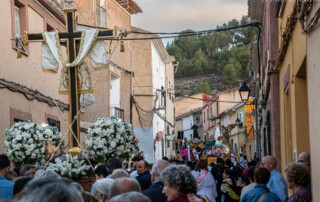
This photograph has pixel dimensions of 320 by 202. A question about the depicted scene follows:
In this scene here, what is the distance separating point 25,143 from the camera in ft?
33.3

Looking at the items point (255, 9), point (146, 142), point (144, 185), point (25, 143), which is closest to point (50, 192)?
point (144, 185)

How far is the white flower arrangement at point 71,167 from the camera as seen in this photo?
9.49m

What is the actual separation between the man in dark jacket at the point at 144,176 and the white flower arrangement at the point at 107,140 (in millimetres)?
1008

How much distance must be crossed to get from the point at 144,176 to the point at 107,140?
1516mm

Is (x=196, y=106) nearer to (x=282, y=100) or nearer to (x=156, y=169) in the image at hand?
(x=282, y=100)

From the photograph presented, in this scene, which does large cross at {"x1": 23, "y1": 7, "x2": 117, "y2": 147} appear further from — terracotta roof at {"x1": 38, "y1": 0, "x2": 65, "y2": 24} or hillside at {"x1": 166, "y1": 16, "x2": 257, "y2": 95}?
hillside at {"x1": 166, "y1": 16, "x2": 257, "y2": 95}

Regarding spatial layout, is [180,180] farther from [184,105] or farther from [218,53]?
[218,53]

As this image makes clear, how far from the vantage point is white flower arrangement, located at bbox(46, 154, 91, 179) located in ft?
31.1

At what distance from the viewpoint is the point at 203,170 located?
39.5 feet

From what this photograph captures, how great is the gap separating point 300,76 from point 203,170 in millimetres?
3129

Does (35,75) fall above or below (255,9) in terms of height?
below

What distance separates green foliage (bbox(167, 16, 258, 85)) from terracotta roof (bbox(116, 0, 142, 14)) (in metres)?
67.2

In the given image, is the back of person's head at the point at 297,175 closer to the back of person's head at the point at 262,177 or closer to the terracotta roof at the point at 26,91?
the back of person's head at the point at 262,177

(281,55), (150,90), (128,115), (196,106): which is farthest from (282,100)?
(196,106)
